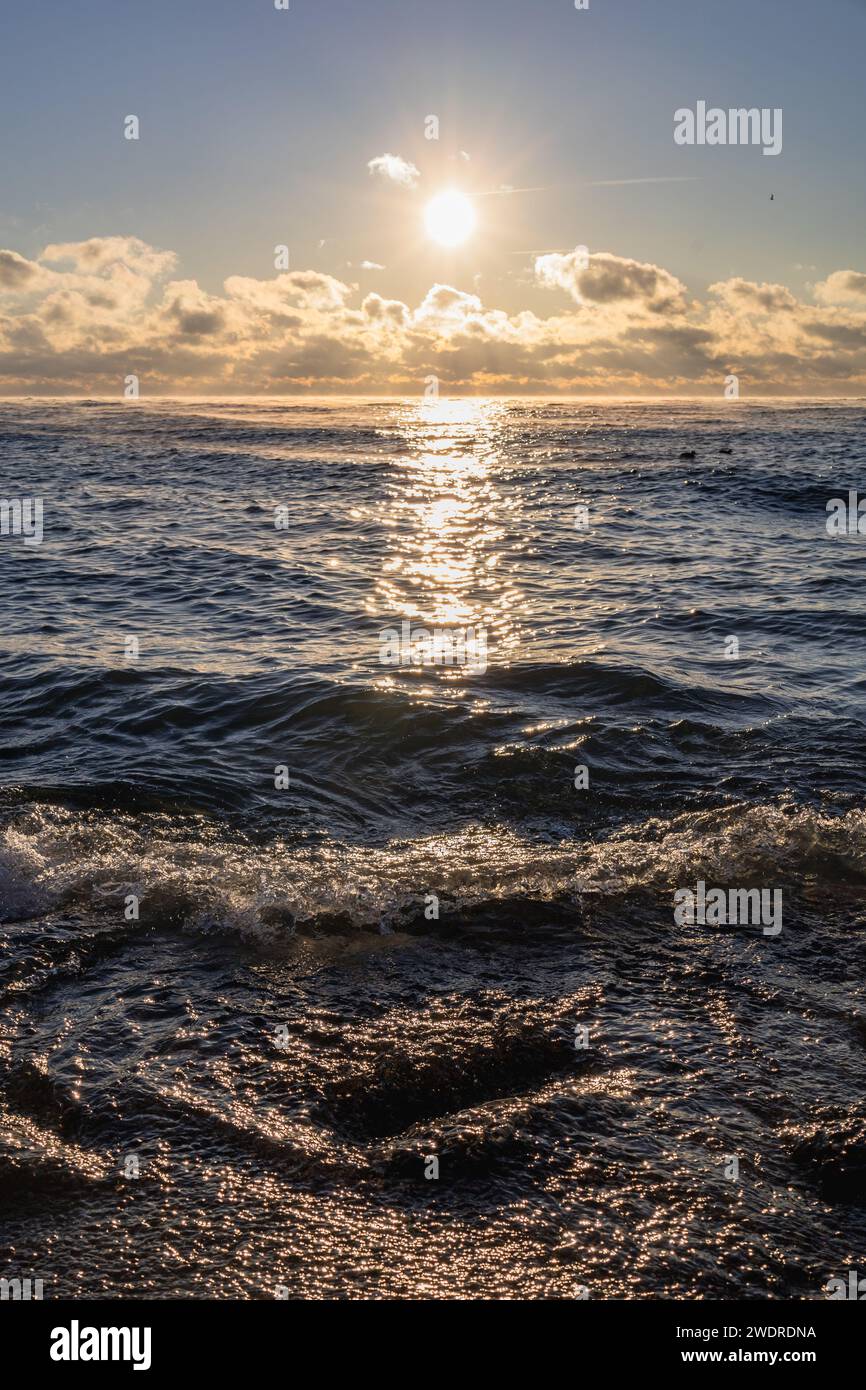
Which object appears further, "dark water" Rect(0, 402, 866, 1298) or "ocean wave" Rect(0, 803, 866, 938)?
"ocean wave" Rect(0, 803, 866, 938)

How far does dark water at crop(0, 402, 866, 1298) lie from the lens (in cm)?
482

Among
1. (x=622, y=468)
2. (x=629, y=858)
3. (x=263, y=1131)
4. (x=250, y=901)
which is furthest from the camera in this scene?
(x=622, y=468)

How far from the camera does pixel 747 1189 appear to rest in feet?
16.5

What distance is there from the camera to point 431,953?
7449 millimetres

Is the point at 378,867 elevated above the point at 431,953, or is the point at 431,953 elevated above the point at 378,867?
the point at 378,867

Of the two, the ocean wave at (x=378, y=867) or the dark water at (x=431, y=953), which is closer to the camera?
the dark water at (x=431, y=953)

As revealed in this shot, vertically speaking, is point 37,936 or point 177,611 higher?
point 177,611

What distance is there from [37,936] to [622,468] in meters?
42.8

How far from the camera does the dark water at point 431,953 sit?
4824mm

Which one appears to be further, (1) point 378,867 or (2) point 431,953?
(1) point 378,867

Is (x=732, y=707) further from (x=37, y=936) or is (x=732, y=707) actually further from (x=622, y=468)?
(x=622, y=468)

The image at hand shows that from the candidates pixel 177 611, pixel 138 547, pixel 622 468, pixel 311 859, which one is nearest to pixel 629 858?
pixel 311 859
